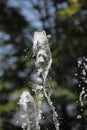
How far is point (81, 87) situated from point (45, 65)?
0.78m

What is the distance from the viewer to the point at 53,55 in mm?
4559

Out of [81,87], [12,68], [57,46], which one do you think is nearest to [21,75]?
[12,68]

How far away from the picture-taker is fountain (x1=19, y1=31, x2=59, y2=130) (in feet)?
11.4

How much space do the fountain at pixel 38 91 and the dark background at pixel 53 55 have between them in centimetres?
43

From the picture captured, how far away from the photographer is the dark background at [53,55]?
14.3 feet

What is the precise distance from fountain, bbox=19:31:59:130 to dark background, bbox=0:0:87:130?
43 centimetres

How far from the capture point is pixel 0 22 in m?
5.32

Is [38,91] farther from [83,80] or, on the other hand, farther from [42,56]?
[83,80]

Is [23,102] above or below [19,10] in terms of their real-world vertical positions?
below

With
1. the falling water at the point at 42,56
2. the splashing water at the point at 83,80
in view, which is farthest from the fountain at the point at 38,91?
the splashing water at the point at 83,80

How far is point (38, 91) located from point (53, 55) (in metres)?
0.94

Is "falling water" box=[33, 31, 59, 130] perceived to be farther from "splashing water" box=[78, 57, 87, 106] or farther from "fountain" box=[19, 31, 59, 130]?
"splashing water" box=[78, 57, 87, 106]

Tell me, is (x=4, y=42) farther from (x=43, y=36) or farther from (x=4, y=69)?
(x=43, y=36)

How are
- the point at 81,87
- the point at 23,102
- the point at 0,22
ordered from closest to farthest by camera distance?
the point at 23,102, the point at 81,87, the point at 0,22
